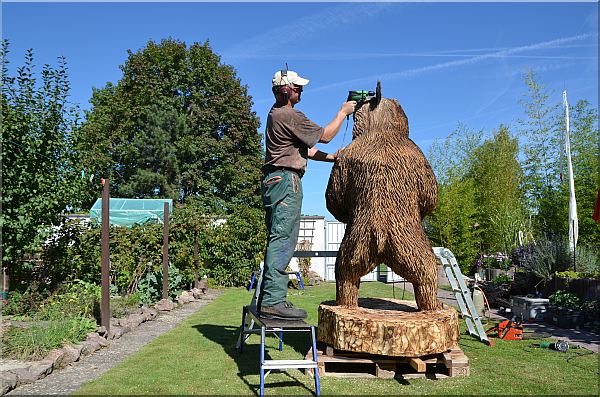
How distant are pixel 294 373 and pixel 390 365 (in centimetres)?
92

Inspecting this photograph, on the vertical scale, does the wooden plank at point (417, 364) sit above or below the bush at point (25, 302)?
above

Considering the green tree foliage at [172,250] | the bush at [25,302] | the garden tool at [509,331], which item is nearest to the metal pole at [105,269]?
the bush at [25,302]

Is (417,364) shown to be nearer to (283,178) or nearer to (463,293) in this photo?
(283,178)

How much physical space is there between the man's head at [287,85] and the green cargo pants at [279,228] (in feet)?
2.35

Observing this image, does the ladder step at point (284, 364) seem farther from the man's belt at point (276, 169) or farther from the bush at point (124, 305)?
the bush at point (124, 305)

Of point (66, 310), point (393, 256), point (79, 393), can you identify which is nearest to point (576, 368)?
point (393, 256)

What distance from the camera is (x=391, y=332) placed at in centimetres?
444

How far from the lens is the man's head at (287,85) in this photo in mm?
4648

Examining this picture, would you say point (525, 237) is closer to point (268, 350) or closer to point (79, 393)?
point (268, 350)

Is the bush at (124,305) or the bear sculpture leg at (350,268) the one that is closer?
the bear sculpture leg at (350,268)

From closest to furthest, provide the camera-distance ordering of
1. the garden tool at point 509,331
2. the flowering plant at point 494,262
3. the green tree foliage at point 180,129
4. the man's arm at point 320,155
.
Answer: the man's arm at point 320,155, the garden tool at point 509,331, the flowering plant at point 494,262, the green tree foliage at point 180,129

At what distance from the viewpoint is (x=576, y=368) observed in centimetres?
512

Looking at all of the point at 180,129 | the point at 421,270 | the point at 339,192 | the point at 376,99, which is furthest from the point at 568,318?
the point at 180,129

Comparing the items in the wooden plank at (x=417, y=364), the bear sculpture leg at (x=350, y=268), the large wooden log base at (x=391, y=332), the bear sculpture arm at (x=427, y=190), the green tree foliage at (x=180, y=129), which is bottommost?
the wooden plank at (x=417, y=364)
